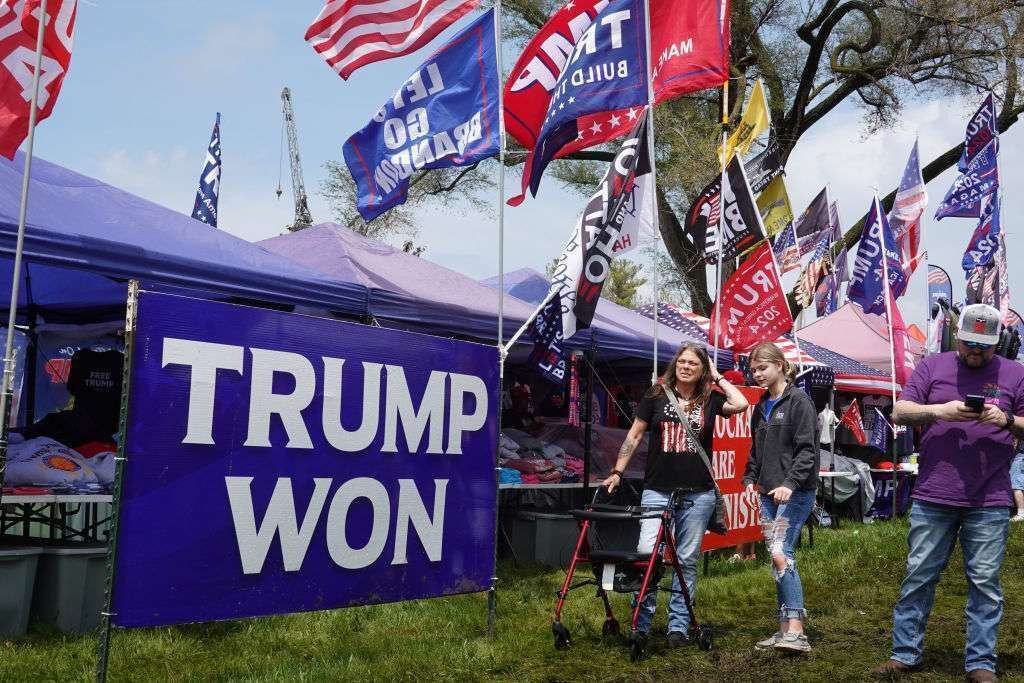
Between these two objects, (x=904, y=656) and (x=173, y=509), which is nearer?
(x=173, y=509)

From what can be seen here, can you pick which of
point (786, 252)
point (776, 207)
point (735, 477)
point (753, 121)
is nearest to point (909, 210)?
point (786, 252)

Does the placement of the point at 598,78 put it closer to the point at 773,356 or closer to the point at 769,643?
Result: the point at 773,356

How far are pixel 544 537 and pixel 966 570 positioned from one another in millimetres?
4948

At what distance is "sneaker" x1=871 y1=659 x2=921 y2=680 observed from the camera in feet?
17.1

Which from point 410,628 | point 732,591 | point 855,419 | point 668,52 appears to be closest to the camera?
point 410,628

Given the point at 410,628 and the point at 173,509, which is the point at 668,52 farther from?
the point at 173,509

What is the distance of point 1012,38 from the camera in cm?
1973

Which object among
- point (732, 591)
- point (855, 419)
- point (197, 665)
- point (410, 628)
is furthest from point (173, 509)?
point (855, 419)

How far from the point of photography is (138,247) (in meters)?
6.62

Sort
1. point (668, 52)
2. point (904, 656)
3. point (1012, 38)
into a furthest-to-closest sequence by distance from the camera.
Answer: point (1012, 38) < point (668, 52) < point (904, 656)

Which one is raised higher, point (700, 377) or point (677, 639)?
point (700, 377)

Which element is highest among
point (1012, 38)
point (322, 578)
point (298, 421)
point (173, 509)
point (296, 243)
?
point (1012, 38)

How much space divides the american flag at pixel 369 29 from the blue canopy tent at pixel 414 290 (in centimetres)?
177

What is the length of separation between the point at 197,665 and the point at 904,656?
3.77 meters
